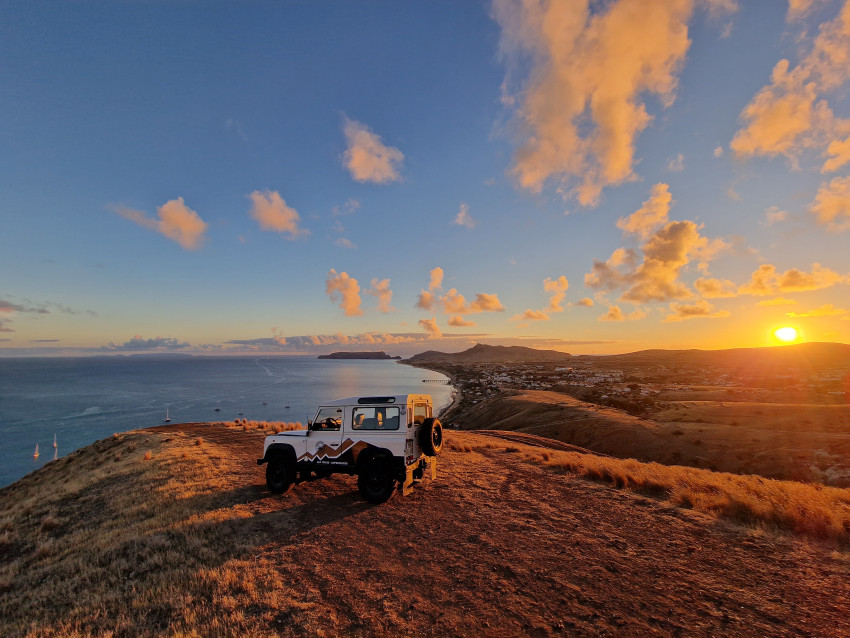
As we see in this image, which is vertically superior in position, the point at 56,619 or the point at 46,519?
the point at 56,619

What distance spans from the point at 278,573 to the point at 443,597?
316 centimetres

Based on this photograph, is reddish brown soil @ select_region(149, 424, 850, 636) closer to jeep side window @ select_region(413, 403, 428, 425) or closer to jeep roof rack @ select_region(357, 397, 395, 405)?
jeep side window @ select_region(413, 403, 428, 425)

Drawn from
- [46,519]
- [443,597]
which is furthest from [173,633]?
[46,519]

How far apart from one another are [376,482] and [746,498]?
10.2m

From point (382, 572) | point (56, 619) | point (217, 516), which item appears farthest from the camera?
point (217, 516)

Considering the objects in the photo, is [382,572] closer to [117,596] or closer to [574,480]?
[117,596]

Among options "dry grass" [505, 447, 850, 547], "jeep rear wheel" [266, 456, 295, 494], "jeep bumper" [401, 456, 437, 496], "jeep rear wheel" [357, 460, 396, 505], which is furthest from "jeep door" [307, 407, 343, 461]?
"dry grass" [505, 447, 850, 547]

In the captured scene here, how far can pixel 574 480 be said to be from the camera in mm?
13117

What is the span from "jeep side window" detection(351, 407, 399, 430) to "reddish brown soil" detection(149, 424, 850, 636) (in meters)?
2.23

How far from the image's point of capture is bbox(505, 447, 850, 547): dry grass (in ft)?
28.0

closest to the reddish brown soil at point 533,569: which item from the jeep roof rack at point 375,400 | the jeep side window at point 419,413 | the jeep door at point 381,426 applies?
the jeep door at point 381,426

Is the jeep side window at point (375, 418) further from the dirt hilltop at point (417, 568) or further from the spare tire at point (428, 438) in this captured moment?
A: the dirt hilltop at point (417, 568)

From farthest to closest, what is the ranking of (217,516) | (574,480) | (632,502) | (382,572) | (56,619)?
1. (574,480)
2. (632,502)
3. (217,516)
4. (382,572)
5. (56,619)

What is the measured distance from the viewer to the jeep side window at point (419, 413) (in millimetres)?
11055
